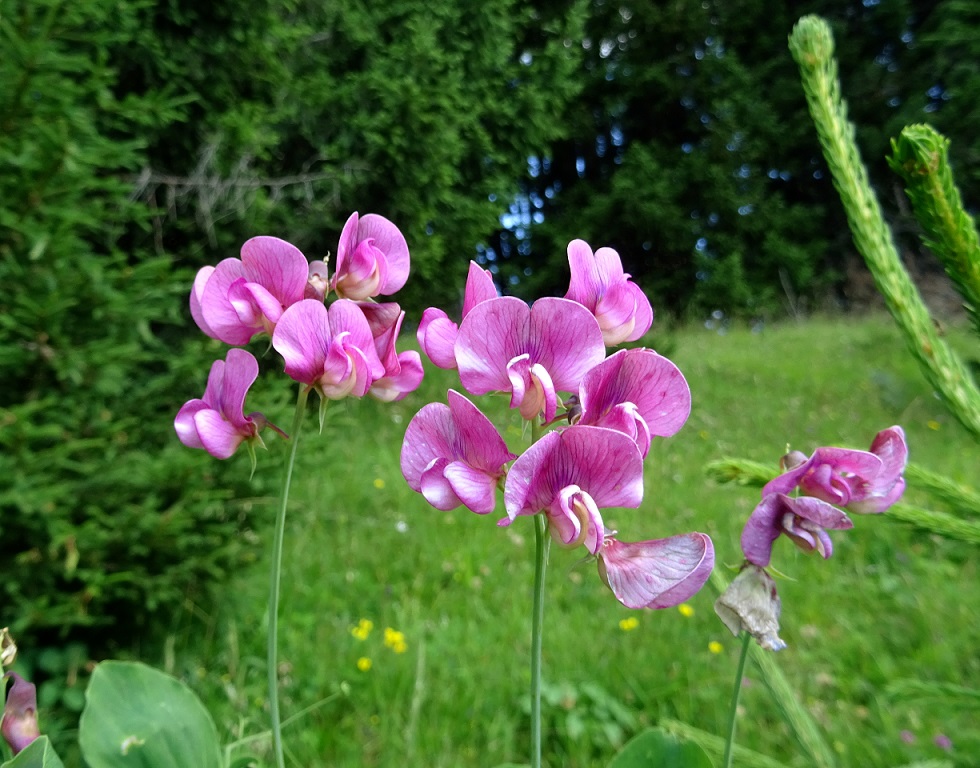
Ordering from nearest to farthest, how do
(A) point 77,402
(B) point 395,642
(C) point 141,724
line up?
(C) point 141,724
(A) point 77,402
(B) point 395,642

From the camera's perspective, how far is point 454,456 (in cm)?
51

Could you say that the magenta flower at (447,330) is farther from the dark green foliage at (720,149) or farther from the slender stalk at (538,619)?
the dark green foliage at (720,149)

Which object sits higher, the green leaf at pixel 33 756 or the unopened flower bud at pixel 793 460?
the unopened flower bud at pixel 793 460

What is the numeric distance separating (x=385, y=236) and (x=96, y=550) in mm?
1500

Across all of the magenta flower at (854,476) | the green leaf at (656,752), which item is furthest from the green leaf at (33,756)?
the magenta flower at (854,476)

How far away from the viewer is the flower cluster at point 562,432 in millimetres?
438

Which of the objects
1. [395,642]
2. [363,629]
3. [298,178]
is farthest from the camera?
[298,178]

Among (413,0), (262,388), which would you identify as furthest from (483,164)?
(262,388)

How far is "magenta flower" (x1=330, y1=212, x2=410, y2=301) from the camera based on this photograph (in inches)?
23.5

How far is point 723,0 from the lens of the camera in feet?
38.4

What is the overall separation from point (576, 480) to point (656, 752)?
0.30 meters

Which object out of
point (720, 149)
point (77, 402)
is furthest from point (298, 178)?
point (720, 149)

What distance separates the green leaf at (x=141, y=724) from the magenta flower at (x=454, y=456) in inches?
13.5

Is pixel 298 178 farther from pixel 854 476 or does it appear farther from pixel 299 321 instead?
pixel 854 476
